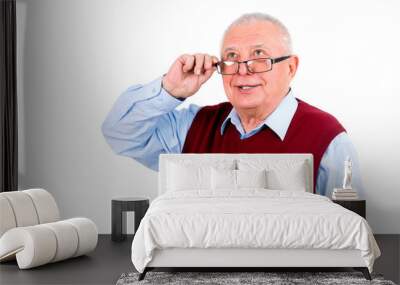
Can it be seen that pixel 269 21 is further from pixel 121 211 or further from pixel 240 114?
pixel 121 211

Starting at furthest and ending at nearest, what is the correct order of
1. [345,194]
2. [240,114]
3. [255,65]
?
[240,114] < [255,65] < [345,194]

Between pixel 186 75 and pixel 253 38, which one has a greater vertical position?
pixel 253 38

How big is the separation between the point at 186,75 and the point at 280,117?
111cm

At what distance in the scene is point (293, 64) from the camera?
7.07m

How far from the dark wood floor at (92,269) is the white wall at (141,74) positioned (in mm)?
1048

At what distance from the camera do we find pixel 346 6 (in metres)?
7.08

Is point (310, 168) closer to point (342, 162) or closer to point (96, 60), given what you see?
point (342, 162)

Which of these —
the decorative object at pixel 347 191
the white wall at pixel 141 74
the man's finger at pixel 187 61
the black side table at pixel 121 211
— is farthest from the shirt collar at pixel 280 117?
the black side table at pixel 121 211

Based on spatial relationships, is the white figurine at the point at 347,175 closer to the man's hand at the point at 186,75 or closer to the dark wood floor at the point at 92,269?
the dark wood floor at the point at 92,269

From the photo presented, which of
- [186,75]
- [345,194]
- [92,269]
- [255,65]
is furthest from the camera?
[186,75]

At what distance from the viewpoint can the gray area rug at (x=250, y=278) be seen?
4781mm

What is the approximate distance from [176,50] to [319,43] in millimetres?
1546

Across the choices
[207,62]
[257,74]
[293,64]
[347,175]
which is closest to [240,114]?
[257,74]

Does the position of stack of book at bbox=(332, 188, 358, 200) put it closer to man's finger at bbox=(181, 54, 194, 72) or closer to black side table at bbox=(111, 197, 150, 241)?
black side table at bbox=(111, 197, 150, 241)
